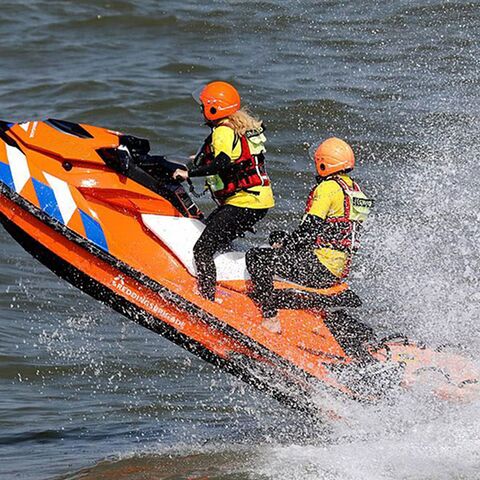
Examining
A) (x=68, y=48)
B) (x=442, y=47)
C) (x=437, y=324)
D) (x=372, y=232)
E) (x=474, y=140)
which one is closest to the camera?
(x=437, y=324)

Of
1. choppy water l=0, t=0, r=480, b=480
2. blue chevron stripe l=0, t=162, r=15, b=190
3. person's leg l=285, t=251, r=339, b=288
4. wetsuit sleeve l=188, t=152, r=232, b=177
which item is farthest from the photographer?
choppy water l=0, t=0, r=480, b=480

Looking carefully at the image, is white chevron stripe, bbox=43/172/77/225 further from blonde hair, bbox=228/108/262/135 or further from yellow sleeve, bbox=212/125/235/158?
blonde hair, bbox=228/108/262/135

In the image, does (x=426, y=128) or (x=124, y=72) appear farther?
(x=124, y=72)

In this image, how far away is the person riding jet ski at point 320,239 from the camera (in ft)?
25.3

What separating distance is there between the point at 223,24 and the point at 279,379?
1100 cm

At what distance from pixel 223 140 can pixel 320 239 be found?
0.87 m

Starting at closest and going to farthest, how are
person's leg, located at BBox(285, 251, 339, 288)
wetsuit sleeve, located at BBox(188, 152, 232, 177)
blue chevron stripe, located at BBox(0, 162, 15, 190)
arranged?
wetsuit sleeve, located at BBox(188, 152, 232, 177)
blue chevron stripe, located at BBox(0, 162, 15, 190)
person's leg, located at BBox(285, 251, 339, 288)

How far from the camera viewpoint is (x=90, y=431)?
368 inches

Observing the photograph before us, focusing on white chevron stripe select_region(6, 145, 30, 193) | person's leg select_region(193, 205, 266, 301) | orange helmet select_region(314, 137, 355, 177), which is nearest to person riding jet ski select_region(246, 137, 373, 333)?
orange helmet select_region(314, 137, 355, 177)

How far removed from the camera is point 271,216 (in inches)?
524

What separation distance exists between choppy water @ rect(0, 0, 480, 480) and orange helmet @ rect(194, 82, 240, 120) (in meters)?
2.09

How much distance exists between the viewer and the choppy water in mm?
8125

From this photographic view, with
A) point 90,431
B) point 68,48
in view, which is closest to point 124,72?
point 68,48

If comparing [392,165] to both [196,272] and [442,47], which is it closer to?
[442,47]
